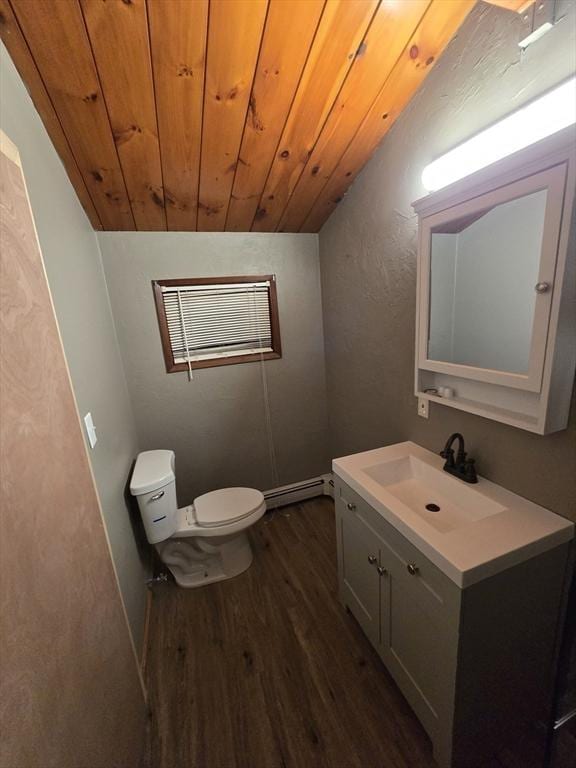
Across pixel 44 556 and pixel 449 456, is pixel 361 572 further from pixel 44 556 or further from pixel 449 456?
pixel 44 556

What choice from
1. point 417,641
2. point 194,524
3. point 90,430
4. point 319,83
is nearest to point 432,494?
point 417,641

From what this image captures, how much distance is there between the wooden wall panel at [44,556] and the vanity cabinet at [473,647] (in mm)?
967

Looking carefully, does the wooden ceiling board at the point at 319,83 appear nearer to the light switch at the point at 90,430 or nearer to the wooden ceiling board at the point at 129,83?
the wooden ceiling board at the point at 129,83

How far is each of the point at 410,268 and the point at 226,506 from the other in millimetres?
1687

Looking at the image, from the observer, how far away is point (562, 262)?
831mm

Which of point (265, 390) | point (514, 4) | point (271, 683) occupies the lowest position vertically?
point (271, 683)

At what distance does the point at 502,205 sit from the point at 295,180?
1.07 meters

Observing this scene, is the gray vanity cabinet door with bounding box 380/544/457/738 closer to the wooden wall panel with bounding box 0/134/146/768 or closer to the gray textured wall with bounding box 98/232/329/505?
the wooden wall panel with bounding box 0/134/146/768

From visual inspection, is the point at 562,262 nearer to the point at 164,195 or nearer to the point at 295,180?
the point at 295,180

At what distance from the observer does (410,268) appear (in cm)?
144

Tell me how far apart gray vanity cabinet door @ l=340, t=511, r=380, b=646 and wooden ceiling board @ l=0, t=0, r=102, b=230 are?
1946 millimetres

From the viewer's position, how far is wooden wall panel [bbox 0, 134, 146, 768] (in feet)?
1.83

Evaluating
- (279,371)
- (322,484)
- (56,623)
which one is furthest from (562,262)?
(322,484)

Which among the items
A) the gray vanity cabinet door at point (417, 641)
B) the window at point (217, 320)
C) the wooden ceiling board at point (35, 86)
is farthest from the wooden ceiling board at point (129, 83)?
the gray vanity cabinet door at point (417, 641)
